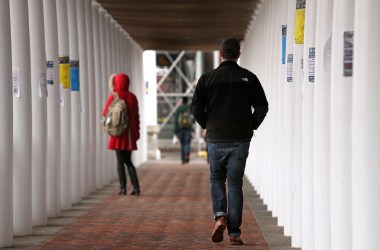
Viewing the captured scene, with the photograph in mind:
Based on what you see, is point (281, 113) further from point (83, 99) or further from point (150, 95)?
point (150, 95)

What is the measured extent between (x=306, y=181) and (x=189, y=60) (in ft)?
110

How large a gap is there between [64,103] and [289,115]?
13.5 ft

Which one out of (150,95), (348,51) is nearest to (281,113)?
(348,51)

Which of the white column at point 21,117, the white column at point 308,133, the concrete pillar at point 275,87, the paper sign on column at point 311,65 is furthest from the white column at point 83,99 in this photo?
the paper sign on column at point 311,65

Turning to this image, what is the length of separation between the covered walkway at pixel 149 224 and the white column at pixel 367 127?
328cm

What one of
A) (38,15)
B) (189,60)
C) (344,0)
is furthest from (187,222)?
(189,60)

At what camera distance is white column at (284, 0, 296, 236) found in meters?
10.5

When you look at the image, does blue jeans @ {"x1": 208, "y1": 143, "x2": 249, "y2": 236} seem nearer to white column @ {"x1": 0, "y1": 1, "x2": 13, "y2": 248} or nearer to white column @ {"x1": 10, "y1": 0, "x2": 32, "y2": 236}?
white column @ {"x1": 0, "y1": 1, "x2": 13, "y2": 248}

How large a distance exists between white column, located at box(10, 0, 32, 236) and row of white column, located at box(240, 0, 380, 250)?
282 cm

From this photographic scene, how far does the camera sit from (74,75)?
14.8 meters

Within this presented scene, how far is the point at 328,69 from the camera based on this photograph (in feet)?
24.7

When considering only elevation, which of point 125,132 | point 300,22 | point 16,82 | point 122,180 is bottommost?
point 122,180

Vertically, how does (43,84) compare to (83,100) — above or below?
above

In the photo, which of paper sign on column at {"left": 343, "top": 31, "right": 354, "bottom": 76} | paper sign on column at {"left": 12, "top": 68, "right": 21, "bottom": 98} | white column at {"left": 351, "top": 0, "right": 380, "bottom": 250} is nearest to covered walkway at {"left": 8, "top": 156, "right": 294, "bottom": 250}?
paper sign on column at {"left": 12, "top": 68, "right": 21, "bottom": 98}
